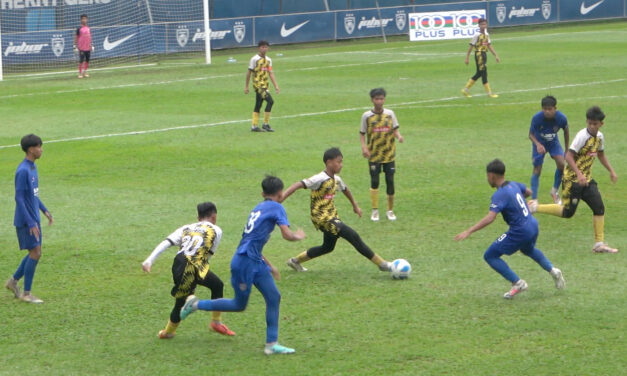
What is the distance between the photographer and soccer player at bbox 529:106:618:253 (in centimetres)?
1386

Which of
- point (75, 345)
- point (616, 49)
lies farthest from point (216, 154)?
point (616, 49)

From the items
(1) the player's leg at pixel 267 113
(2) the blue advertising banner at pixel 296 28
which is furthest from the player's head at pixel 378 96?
(2) the blue advertising banner at pixel 296 28

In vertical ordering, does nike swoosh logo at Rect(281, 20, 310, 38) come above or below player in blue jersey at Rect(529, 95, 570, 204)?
above

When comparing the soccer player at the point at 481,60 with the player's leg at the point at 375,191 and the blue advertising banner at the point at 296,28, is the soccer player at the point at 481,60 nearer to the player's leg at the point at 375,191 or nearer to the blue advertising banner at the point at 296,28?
the player's leg at the point at 375,191

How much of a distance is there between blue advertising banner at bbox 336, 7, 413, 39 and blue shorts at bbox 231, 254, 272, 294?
4602 cm

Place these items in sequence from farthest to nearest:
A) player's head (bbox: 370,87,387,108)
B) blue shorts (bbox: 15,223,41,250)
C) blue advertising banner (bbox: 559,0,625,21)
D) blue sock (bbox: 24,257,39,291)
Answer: blue advertising banner (bbox: 559,0,625,21) < player's head (bbox: 370,87,387,108) < blue sock (bbox: 24,257,39,291) < blue shorts (bbox: 15,223,41,250)

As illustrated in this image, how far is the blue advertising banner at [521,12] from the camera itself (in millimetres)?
59594

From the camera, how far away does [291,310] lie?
11.5 meters

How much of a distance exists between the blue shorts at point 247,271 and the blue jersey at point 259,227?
0.18ft

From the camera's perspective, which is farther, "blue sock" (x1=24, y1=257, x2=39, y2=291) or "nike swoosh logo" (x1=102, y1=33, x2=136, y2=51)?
"nike swoosh logo" (x1=102, y1=33, x2=136, y2=51)

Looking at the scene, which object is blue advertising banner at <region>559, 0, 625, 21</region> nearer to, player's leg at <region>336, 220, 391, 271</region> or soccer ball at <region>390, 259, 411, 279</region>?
player's leg at <region>336, 220, 391, 271</region>

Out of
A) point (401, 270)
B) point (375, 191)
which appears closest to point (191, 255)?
point (401, 270)

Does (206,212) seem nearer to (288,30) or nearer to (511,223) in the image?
(511,223)

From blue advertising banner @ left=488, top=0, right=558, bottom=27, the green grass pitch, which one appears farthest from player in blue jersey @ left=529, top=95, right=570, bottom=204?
blue advertising banner @ left=488, top=0, right=558, bottom=27
